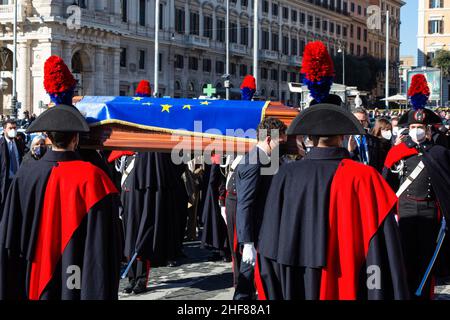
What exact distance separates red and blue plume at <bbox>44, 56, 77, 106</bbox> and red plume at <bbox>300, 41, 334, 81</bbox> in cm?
179

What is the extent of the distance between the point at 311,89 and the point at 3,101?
1619 inches

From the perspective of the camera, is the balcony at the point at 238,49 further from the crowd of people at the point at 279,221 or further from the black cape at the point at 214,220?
the crowd of people at the point at 279,221

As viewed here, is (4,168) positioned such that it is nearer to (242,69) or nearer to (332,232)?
(332,232)

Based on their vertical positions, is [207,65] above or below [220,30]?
below

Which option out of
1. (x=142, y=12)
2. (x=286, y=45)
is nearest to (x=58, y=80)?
(x=142, y=12)

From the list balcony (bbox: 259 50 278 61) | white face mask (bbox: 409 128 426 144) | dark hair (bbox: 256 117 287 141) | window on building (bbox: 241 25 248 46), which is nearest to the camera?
dark hair (bbox: 256 117 287 141)

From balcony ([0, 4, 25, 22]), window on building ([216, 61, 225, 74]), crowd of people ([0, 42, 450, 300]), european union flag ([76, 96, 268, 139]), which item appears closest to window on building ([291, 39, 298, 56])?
window on building ([216, 61, 225, 74])

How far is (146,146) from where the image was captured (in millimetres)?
7250

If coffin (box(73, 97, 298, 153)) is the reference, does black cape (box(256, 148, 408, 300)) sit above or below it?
below

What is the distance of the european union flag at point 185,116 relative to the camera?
723 centimetres

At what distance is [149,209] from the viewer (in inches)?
339

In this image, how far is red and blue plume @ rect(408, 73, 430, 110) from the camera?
24.6 ft

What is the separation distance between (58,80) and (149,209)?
10.8ft

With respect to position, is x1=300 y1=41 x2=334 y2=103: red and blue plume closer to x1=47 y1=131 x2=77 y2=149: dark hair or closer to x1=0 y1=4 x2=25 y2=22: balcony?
x1=47 y1=131 x2=77 y2=149: dark hair
